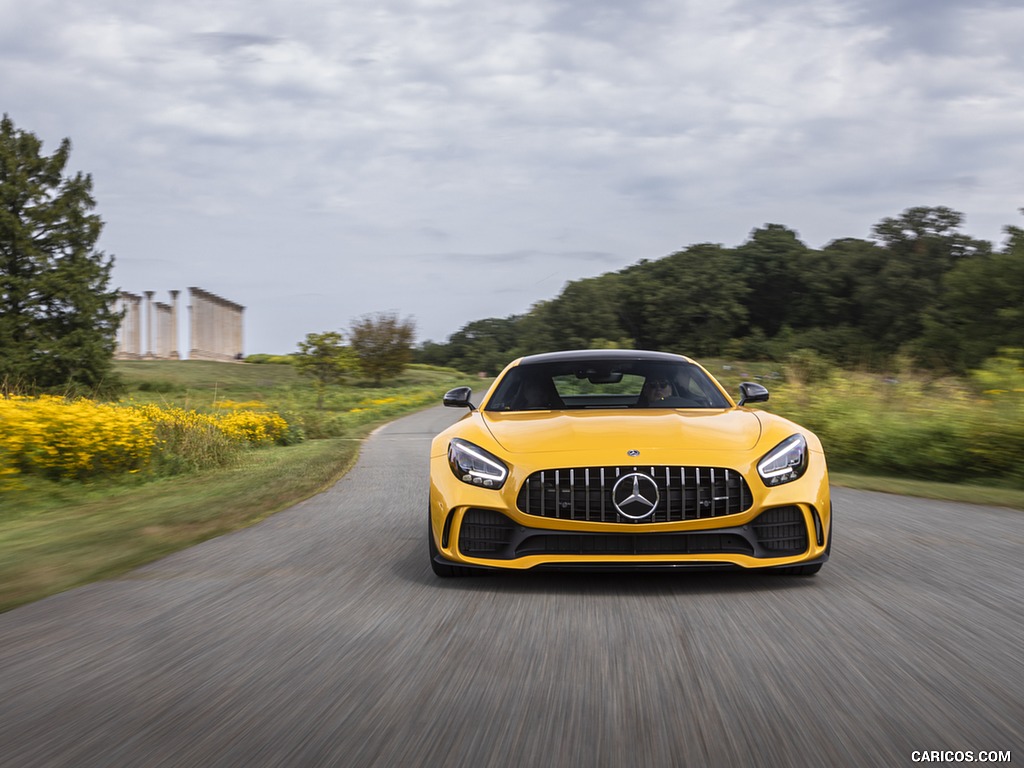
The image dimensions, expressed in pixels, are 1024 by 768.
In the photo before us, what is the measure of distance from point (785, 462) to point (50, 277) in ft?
142

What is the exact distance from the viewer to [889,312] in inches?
3337

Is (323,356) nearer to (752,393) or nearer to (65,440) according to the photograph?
(65,440)

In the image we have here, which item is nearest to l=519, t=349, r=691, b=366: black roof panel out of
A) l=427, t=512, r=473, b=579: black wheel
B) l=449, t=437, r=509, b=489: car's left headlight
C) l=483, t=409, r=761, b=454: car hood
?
l=483, t=409, r=761, b=454: car hood

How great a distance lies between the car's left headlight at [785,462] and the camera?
5.15 meters

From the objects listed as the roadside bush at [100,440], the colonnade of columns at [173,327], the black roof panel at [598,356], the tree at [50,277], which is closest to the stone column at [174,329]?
the colonnade of columns at [173,327]

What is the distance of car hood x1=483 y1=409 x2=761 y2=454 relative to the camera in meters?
5.29

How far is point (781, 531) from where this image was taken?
16.7 feet

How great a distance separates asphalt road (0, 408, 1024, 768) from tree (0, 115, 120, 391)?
39.8 meters

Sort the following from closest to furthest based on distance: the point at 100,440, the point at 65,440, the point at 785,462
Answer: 1. the point at 785,462
2. the point at 65,440
3. the point at 100,440

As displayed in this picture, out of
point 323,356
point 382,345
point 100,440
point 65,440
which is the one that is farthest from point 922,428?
point 382,345

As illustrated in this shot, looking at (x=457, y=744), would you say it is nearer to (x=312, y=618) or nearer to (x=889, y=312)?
(x=312, y=618)

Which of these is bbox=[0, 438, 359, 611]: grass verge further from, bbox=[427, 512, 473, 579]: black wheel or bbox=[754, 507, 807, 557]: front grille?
bbox=[754, 507, 807, 557]: front grille

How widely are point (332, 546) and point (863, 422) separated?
1067 cm

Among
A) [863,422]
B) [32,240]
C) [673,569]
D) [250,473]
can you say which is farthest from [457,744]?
[32,240]
